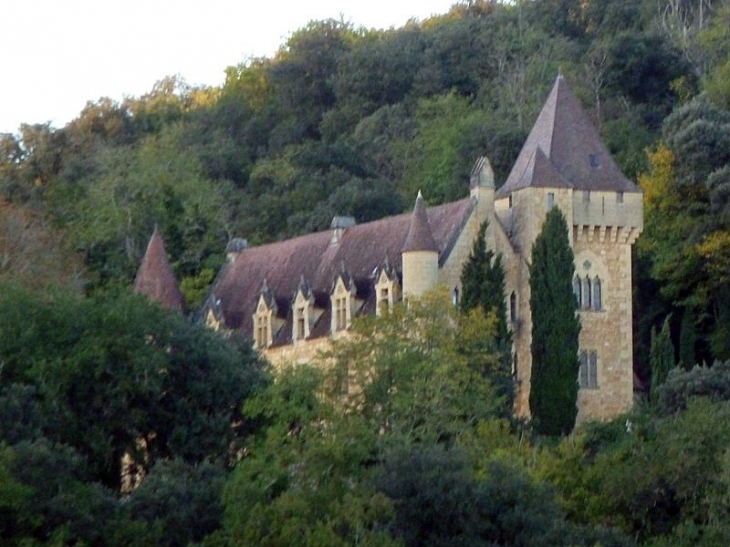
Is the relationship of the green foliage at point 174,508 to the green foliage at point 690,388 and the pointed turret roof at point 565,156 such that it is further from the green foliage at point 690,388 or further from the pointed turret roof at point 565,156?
the pointed turret roof at point 565,156

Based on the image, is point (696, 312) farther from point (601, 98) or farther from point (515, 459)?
point (515, 459)

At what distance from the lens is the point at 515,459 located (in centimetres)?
4141

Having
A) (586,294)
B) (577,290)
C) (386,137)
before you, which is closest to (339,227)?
(577,290)

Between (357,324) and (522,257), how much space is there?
29.1 ft

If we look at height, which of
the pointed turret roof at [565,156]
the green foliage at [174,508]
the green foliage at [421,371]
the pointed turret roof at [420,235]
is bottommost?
the green foliage at [174,508]

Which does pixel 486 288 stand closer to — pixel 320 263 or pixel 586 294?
pixel 586 294

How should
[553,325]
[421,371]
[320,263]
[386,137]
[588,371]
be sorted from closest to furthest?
1. [421,371]
2. [553,325]
3. [588,371]
4. [320,263]
5. [386,137]

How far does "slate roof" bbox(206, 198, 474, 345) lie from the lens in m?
56.7

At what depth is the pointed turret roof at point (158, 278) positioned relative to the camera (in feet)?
209

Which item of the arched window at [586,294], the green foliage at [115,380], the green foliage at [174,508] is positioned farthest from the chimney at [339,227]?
the green foliage at [174,508]

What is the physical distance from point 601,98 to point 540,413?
96.2ft

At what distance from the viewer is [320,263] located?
61.6m

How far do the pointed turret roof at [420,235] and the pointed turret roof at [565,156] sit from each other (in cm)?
318

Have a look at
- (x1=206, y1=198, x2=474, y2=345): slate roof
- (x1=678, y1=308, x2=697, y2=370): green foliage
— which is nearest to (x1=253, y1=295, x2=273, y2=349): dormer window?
(x1=206, y1=198, x2=474, y2=345): slate roof
